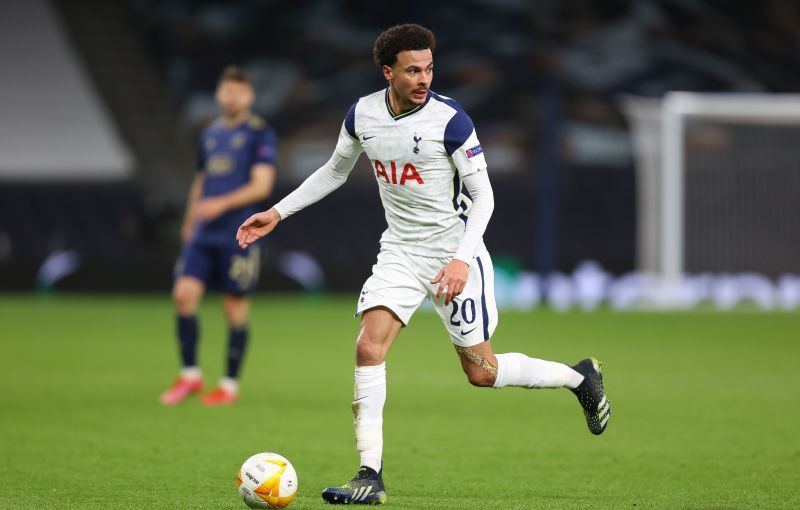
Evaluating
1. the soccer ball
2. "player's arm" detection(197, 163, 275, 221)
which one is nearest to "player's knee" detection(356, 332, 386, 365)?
the soccer ball

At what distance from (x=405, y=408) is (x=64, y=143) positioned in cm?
1831

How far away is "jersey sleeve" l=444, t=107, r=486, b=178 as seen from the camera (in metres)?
5.46

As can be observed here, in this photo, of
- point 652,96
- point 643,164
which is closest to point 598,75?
point 652,96

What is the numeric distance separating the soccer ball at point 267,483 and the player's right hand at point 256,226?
1001mm

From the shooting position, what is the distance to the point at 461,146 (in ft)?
17.9

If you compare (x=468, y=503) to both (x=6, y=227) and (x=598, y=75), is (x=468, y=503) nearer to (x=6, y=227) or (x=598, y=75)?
(x=6, y=227)

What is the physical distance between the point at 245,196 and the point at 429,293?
314cm

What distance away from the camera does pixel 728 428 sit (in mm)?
7578

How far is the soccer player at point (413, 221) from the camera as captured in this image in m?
5.38

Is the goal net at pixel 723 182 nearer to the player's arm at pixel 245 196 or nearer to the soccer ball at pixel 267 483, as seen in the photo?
the player's arm at pixel 245 196

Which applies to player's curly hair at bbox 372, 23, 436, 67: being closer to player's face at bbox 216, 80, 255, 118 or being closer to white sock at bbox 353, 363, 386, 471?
white sock at bbox 353, 363, 386, 471

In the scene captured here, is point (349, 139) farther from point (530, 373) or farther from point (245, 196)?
point (245, 196)

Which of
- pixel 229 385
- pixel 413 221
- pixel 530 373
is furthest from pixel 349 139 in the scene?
pixel 229 385

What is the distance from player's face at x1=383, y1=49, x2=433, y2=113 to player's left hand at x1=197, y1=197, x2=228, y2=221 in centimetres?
329
